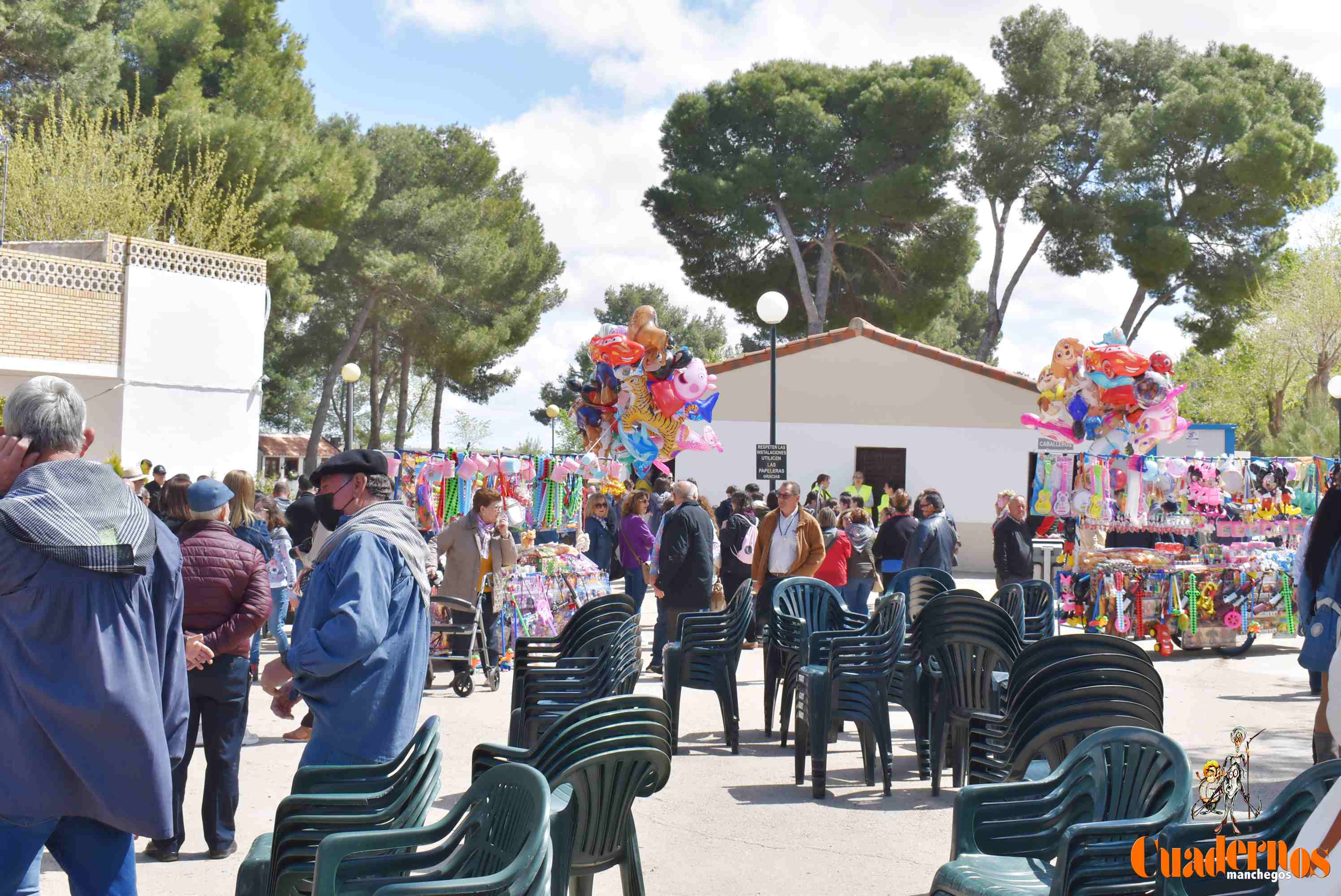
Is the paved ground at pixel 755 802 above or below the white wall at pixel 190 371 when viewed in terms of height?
below

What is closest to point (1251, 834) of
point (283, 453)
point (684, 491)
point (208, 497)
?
A: point (208, 497)

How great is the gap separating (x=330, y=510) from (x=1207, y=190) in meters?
34.0

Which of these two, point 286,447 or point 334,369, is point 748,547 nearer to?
point 334,369

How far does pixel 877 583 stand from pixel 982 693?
714 centimetres

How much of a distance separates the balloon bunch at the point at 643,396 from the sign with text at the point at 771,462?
2.11 m

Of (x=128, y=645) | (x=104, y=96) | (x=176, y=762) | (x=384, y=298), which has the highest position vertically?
(x=104, y=96)

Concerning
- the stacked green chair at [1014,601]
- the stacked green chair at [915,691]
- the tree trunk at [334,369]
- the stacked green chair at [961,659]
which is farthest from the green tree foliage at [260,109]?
the stacked green chair at [961,659]

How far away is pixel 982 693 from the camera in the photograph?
6.92 metres

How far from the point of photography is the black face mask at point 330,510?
4340 millimetres

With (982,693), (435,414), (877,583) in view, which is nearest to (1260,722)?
(982,693)

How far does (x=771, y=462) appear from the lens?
16188mm

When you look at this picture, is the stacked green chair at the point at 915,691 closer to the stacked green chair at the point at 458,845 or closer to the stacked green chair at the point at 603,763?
the stacked green chair at the point at 603,763

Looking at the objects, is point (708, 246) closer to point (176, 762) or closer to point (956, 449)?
point (956, 449)

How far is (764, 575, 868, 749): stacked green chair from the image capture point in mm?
8031
